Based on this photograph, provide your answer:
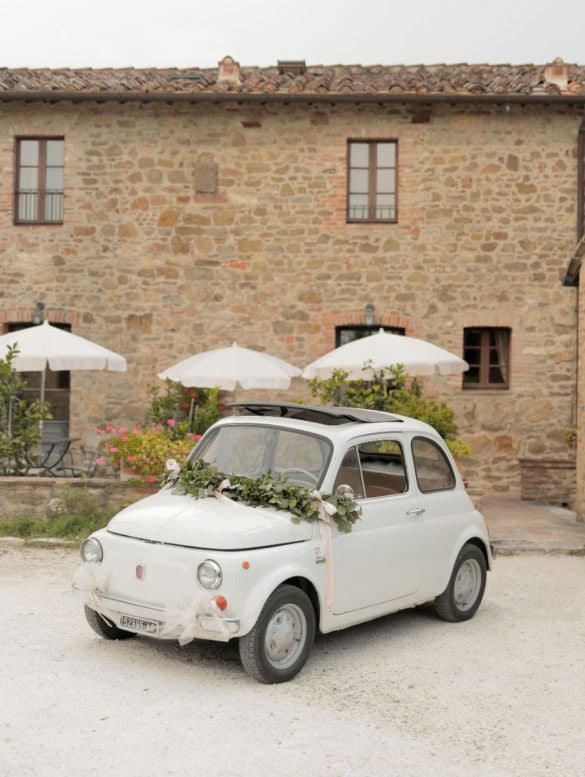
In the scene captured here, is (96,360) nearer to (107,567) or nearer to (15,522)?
(15,522)

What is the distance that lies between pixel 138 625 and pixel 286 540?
3.28 ft

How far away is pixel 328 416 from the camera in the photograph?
6164 millimetres

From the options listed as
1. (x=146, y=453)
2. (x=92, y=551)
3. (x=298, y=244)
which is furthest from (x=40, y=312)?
(x=92, y=551)

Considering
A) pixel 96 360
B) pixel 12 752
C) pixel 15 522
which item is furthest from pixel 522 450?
pixel 12 752

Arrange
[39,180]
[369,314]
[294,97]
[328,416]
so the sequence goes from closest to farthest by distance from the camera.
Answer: [328,416] → [294,97] → [369,314] → [39,180]

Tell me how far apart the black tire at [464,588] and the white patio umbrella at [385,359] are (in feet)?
14.7

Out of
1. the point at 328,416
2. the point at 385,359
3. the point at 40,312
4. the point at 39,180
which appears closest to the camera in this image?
the point at 328,416

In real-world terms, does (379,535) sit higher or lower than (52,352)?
lower

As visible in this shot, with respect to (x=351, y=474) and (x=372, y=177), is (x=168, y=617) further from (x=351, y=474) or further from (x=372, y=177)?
(x=372, y=177)

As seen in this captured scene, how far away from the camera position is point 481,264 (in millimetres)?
14805

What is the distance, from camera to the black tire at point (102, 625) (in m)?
5.66

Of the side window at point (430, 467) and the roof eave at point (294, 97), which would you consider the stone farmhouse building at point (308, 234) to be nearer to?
the roof eave at point (294, 97)

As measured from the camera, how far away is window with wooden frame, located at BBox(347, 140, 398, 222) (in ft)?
49.0

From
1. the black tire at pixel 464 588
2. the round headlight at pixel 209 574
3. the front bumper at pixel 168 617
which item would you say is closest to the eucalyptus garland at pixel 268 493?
the round headlight at pixel 209 574
